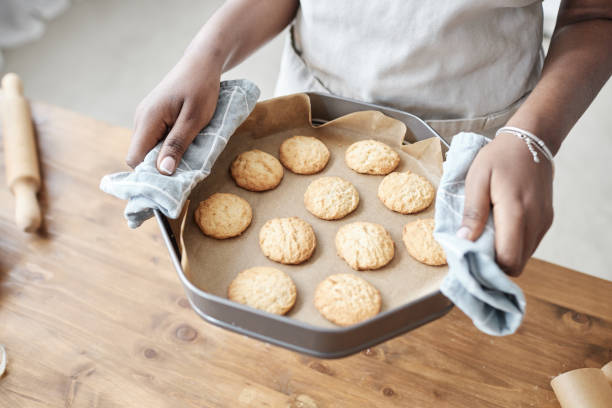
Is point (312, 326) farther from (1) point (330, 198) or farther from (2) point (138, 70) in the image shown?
(2) point (138, 70)

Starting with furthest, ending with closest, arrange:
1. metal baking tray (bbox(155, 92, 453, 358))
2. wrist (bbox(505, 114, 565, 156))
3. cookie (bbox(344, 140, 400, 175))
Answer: cookie (bbox(344, 140, 400, 175)) → wrist (bbox(505, 114, 565, 156)) → metal baking tray (bbox(155, 92, 453, 358))

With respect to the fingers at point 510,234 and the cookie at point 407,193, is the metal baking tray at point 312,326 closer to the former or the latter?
the fingers at point 510,234

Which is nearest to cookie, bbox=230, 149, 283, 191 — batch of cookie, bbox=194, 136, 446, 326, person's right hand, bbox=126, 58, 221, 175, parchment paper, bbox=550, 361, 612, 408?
batch of cookie, bbox=194, 136, 446, 326

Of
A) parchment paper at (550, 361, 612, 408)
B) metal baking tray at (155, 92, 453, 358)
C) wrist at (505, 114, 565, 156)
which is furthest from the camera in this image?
parchment paper at (550, 361, 612, 408)

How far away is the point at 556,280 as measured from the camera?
1.04m

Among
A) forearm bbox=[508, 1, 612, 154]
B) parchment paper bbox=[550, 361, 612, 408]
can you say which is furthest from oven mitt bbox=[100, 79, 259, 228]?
parchment paper bbox=[550, 361, 612, 408]

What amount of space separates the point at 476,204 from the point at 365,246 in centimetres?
21

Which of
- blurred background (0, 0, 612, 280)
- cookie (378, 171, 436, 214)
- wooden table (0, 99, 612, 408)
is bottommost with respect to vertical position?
blurred background (0, 0, 612, 280)

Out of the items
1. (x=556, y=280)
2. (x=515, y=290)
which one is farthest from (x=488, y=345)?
(x=515, y=290)

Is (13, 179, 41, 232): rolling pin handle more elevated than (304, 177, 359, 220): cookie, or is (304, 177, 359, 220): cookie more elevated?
(304, 177, 359, 220): cookie

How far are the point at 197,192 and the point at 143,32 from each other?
7.74 feet

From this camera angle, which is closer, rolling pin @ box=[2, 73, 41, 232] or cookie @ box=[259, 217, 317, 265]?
cookie @ box=[259, 217, 317, 265]

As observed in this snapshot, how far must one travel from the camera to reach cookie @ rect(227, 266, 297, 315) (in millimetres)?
748

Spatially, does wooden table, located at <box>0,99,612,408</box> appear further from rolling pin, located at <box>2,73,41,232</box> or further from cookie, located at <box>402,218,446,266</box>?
cookie, located at <box>402,218,446,266</box>
